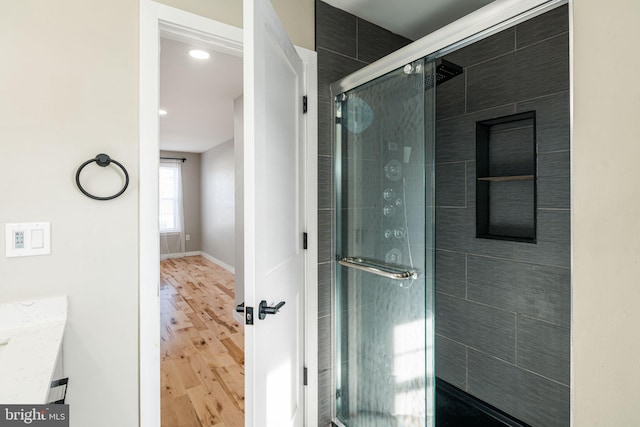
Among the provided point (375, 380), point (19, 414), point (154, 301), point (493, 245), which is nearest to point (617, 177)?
point (493, 245)

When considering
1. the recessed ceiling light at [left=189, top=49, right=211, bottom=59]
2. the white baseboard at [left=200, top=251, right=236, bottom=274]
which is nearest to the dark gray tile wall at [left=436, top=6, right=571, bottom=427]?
the recessed ceiling light at [left=189, top=49, right=211, bottom=59]

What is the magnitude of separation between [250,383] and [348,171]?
1.23 m

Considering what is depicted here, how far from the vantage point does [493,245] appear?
1975 mm

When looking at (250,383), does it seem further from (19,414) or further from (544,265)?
(544,265)

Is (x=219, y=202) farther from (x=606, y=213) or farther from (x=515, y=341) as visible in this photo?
(x=606, y=213)

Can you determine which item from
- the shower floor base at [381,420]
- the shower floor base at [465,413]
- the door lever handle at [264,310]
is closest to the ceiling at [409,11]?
the door lever handle at [264,310]

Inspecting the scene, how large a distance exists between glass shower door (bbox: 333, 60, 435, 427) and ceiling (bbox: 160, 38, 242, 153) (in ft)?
4.85

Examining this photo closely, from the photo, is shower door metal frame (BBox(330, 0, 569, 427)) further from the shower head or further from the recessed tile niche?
the recessed tile niche

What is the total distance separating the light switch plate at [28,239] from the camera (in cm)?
113

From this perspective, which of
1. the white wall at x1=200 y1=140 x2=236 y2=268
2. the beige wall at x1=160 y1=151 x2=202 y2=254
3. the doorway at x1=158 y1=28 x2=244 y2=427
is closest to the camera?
the doorway at x1=158 y1=28 x2=244 y2=427

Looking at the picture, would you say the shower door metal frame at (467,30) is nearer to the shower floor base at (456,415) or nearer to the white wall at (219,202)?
the shower floor base at (456,415)

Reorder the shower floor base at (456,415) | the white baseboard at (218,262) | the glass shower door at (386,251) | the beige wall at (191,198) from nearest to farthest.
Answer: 1. the glass shower door at (386,251)
2. the shower floor base at (456,415)
3. the white baseboard at (218,262)
4. the beige wall at (191,198)

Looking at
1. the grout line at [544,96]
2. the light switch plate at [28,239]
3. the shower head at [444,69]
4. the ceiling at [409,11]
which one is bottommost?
the light switch plate at [28,239]

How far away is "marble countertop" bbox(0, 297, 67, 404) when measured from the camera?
2.43 feet
